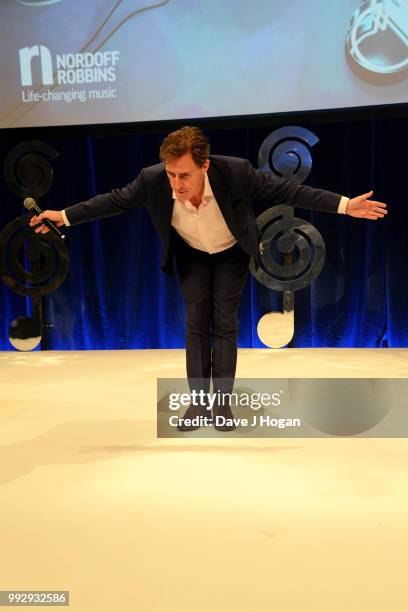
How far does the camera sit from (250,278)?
3846 millimetres

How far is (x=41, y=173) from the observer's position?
11.4 feet

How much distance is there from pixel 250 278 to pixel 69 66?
178 centimetres

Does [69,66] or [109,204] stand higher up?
[69,66]

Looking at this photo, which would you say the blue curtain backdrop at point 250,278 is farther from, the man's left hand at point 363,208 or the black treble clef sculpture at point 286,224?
the man's left hand at point 363,208

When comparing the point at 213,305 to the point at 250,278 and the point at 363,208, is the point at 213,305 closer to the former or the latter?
the point at 363,208

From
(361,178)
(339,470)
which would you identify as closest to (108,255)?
(361,178)

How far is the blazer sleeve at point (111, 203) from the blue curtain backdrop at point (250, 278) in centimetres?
215

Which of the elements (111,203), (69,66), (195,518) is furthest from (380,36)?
(195,518)

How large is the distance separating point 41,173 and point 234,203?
2.16 meters

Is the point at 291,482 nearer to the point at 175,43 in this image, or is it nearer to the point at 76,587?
the point at 76,587

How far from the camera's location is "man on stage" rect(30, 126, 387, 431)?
159 cm

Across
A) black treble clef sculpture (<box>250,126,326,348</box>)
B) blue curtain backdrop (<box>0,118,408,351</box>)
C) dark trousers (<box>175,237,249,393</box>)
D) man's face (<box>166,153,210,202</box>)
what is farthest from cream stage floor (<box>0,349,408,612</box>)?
blue curtain backdrop (<box>0,118,408,351</box>)

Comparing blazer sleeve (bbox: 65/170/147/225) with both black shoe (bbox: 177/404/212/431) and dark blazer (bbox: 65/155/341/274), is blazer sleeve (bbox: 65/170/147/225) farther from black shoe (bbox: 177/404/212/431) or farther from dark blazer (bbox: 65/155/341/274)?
black shoe (bbox: 177/404/212/431)

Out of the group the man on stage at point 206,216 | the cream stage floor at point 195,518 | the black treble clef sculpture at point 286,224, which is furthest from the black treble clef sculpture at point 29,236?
the man on stage at point 206,216
